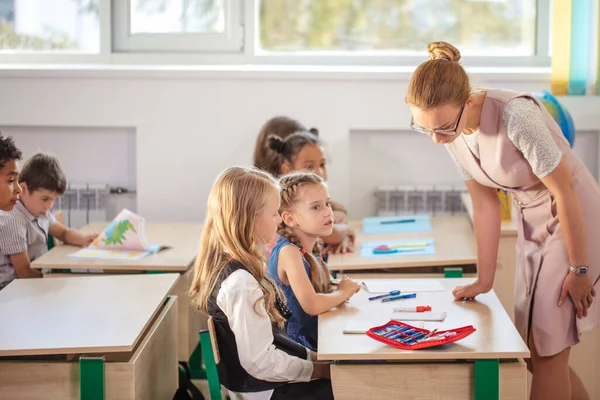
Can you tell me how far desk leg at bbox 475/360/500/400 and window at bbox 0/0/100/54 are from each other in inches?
122

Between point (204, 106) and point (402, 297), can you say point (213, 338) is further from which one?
point (204, 106)

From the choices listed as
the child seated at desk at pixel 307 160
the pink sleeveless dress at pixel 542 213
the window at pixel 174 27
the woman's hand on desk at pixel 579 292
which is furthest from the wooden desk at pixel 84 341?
the window at pixel 174 27

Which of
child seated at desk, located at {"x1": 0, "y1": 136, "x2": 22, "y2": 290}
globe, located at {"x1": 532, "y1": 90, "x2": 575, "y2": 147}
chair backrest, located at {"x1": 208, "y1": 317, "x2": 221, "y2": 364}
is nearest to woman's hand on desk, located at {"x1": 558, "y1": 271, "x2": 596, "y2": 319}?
chair backrest, located at {"x1": 208, "y1": 317, "x2": 221, "y2": 364}

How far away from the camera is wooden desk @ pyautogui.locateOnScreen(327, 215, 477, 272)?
3027mm

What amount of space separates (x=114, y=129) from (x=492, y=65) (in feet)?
6.71

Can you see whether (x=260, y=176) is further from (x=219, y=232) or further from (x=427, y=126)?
(x=427, y=126)

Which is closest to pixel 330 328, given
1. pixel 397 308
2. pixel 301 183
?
pixel 397 308

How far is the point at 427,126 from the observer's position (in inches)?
85.0

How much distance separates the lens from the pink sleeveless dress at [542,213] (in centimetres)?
224

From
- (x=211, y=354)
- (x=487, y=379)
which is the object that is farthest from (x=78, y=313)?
(x=487, y=379)

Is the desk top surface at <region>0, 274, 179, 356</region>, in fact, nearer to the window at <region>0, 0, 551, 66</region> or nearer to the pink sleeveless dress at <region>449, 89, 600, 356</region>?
the pink sleeveless dress at <region>449, 89, 600, 356</region>

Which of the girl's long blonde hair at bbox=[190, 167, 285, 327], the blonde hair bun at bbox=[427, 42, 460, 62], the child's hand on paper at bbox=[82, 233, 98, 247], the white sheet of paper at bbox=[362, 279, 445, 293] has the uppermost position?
the blonde hair bun at bbox=[427, 42, 460, 62]

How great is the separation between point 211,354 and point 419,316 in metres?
0.57

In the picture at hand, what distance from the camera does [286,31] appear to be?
4.36 m
